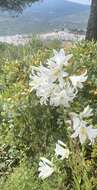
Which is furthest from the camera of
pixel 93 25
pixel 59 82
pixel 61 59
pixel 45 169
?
pixel 93 25

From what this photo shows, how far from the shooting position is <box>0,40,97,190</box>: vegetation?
5.57 metres

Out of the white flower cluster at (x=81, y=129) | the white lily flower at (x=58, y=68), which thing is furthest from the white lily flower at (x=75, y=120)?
the white lily flower at (x=58, y=68)

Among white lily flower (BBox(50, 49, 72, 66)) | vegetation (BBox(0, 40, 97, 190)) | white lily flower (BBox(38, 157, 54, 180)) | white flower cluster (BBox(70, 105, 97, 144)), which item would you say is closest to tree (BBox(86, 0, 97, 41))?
vegetation (BBox(0, 40, 97, 190))

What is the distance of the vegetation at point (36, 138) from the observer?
5.57 m

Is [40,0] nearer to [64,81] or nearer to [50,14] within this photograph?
[64,81]

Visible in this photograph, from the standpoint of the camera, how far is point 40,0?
25.5 m

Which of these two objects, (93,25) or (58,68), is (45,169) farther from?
(93,25)

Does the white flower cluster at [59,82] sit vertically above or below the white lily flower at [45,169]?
above

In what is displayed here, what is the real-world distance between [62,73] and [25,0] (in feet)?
68.8

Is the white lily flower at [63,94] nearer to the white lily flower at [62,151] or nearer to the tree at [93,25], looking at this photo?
the white lily flower at [62,151]

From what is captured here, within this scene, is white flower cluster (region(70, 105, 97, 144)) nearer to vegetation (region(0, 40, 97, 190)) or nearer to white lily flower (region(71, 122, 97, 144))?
white lily flower (region(71, 122, 97, 144))

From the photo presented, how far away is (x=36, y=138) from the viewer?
6465 millimetres

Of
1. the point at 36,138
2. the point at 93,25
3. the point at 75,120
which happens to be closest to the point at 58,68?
the point at 75,120

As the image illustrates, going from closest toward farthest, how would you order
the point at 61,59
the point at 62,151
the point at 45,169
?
the point at 61,59
the point at 62,151
the point at 45,169
